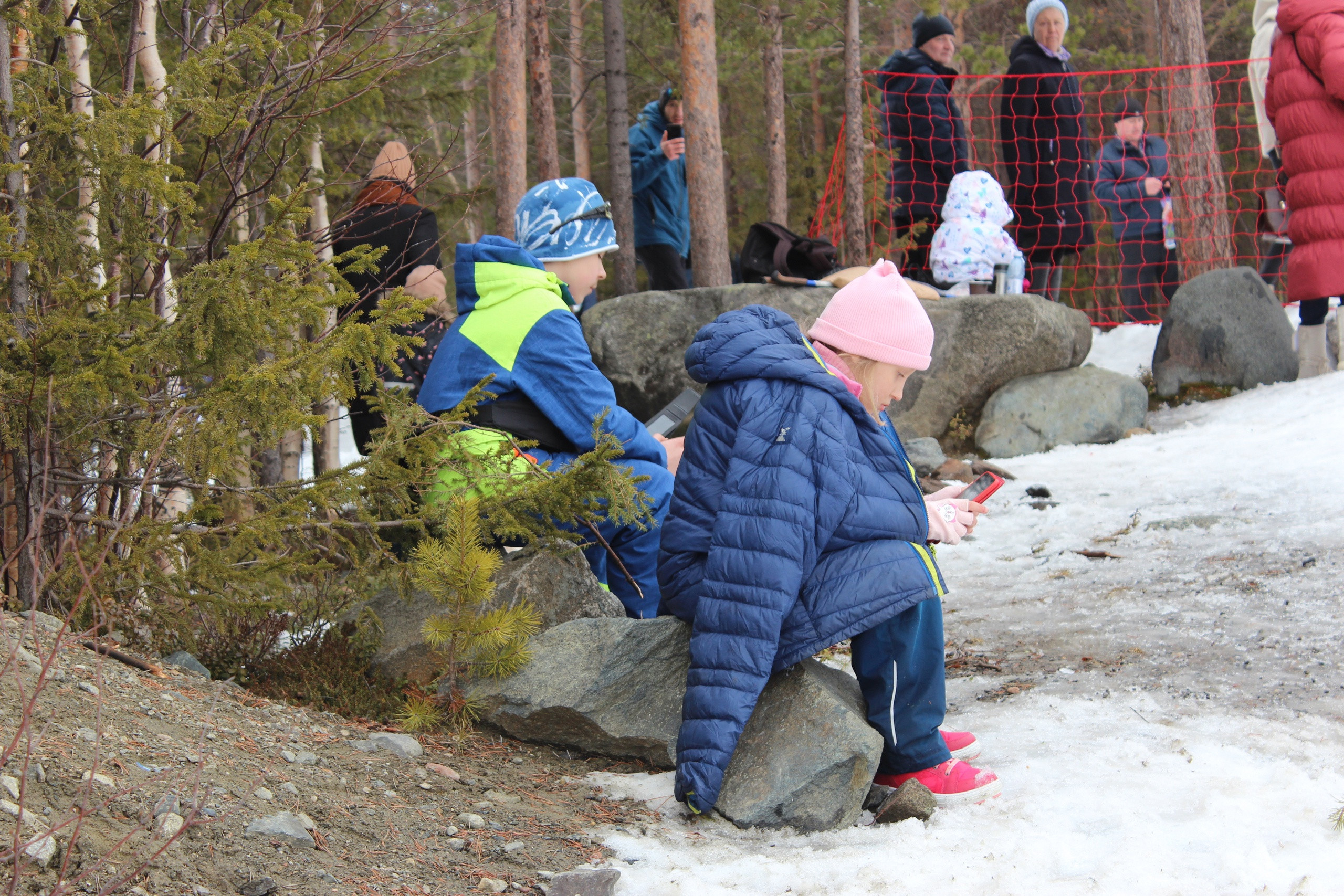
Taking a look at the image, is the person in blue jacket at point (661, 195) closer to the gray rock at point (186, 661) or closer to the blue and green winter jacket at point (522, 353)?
the blue and green winter jacket at point (522, 353)

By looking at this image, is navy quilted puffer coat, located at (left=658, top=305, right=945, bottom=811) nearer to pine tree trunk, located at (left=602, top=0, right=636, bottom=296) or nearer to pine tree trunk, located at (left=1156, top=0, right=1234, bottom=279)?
pine tree trunk, located at (left=602, top=0, right=636, bottom=296)

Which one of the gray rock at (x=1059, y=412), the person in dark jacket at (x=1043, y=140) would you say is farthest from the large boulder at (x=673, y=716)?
the person in dark jacket at (x=1043, y=140)

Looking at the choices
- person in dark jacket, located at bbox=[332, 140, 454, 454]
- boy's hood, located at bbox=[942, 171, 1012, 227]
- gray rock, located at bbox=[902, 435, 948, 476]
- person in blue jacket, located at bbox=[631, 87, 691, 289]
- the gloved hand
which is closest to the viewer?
the gloved hand

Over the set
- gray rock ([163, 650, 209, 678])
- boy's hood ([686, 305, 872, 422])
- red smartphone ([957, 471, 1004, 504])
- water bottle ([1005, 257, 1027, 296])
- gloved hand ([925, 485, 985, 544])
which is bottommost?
gray rock ([163, 650, 209, 678])

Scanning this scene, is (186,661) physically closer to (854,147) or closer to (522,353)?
(522,353)

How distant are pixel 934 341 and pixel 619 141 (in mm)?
3921

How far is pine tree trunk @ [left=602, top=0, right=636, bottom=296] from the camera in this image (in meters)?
10.0

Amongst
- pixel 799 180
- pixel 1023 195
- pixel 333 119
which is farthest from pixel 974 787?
pixel 799 180

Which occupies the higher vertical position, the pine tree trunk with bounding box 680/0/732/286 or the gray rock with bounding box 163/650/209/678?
the pine tree trunk with bounding box 680/0/732/286

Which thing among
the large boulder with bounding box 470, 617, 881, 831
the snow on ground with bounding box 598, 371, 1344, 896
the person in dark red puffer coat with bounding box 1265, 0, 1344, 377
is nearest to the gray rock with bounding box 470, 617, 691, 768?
the large boulder with bounding box 470, 617, 881, 831

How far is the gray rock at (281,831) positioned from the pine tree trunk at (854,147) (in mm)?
8225

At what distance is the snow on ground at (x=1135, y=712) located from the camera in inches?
98.0

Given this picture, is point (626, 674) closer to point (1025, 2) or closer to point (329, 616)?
point (329, 616)

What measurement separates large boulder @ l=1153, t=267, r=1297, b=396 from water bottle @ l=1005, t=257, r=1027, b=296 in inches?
45.6
